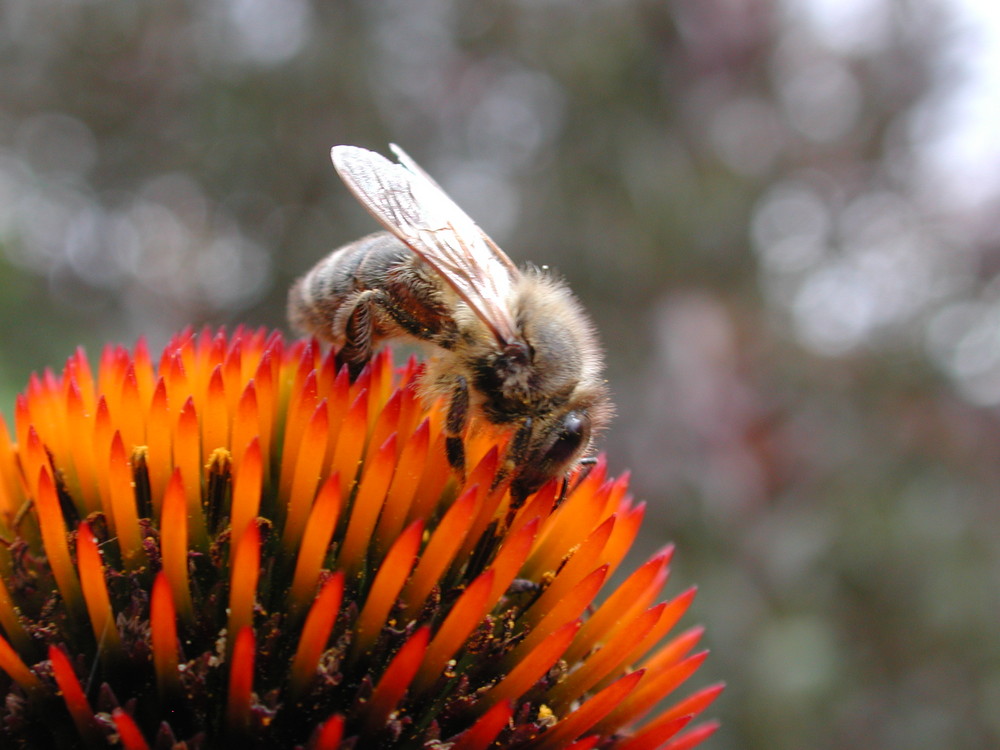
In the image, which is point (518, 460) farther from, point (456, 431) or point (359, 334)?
point (359, 334)

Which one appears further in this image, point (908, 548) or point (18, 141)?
point (18, 141)

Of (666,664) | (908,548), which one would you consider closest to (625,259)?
(908,548)

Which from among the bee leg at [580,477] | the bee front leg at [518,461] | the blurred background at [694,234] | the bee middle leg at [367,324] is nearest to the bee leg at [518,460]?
the bee front leg at [518,461]

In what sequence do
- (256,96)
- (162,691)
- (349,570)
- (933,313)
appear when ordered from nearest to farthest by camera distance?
(162,691)
(349,570)
(933,313)
(256,96)

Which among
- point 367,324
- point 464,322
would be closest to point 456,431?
point 464,322

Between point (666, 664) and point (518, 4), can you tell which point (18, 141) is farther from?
point (666, 664)

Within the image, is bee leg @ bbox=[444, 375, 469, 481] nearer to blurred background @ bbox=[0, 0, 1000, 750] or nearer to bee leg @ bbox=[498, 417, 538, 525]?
bee leg @ bbox=[498, 417, 538, 525]

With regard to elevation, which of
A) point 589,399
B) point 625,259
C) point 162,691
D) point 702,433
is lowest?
point 162,691

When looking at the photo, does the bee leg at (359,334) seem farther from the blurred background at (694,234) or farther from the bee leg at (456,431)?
the blurred background at (694,234)
